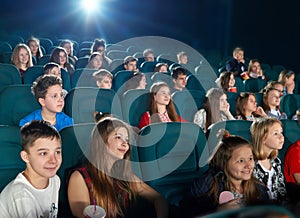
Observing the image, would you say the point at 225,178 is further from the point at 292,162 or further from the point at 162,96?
the point at 162,96

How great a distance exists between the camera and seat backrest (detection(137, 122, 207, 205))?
2.41 meters

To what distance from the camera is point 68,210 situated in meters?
1.98

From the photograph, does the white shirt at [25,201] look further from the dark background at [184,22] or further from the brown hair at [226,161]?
the dark background at [184,22]

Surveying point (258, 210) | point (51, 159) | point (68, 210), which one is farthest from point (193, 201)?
point (258, 210)

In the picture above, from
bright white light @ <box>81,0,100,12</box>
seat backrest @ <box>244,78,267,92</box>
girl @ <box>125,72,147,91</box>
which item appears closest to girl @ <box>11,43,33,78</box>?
girl @ <box>125,72,147,91</box>

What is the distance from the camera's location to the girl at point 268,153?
265 cm

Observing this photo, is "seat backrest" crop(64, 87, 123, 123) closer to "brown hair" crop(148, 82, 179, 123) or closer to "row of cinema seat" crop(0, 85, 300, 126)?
"row of cinema seat" crop(0, 85, 300, 126)

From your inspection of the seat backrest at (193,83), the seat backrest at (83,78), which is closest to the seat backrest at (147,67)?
the seat backrest at (193,83)

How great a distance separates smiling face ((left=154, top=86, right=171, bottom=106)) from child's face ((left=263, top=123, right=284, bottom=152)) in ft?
4.00

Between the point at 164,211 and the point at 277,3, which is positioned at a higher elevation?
the point at 277,3

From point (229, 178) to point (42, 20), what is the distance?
1063cm

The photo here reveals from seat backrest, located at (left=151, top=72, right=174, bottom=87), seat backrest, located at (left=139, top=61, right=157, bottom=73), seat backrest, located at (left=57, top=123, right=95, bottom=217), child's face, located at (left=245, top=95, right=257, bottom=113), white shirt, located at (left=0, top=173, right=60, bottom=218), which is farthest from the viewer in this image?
seat backrest, located at (left=139, top=61, right=157, bottom=73)

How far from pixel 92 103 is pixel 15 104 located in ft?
2.04

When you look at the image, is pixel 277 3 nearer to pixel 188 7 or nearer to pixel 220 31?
pixel 220 31
